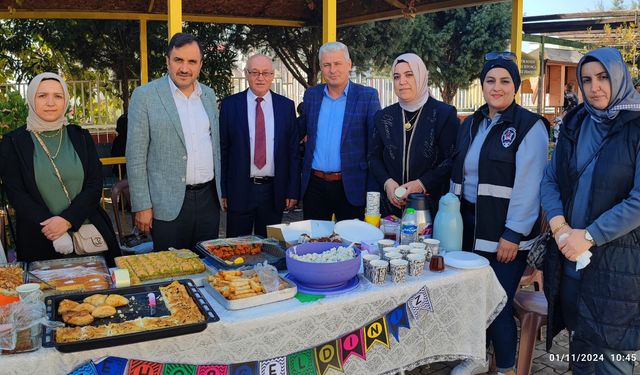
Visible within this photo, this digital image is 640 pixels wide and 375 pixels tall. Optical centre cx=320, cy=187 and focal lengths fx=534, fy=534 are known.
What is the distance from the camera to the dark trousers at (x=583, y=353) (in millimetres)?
2223

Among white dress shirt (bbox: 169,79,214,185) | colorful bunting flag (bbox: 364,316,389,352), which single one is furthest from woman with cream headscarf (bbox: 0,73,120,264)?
colorful bunting flag (bbox: 364,316,389,352)

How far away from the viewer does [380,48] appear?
13.3m

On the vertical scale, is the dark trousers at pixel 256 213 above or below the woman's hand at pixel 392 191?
below

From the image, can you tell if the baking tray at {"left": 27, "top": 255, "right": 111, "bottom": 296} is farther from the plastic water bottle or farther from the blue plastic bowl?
the plastic water bottle

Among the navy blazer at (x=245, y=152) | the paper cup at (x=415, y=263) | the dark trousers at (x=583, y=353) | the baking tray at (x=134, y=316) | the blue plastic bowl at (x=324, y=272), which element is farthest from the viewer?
the navy blazer at (x=245, y=152)

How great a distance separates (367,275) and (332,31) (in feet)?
9.39

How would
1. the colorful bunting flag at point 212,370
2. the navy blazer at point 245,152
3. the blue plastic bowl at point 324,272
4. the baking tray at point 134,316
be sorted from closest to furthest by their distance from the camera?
the baking tray at point 134,316
the colorful bunting flag at point 212,370
the blue plastic bowl at point 324,272
the navy blazer at point 245,152

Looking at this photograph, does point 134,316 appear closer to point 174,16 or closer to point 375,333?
point 375,333

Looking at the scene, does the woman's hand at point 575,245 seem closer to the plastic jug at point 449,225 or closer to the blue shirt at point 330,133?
the plastic jug at point 449,225

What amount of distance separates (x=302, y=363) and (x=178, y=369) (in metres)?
0.47

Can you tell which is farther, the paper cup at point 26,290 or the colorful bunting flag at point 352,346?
the colorful bunting flag at point 352,346

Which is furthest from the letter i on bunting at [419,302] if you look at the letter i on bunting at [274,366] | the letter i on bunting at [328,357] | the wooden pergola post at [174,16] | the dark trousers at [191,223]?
the wooden pergola post at [174,16]

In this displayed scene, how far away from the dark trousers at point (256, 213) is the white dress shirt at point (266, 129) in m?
0.09

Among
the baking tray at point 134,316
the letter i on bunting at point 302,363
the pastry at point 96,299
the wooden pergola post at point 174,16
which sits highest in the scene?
the wooden pergola post at point 174,16
